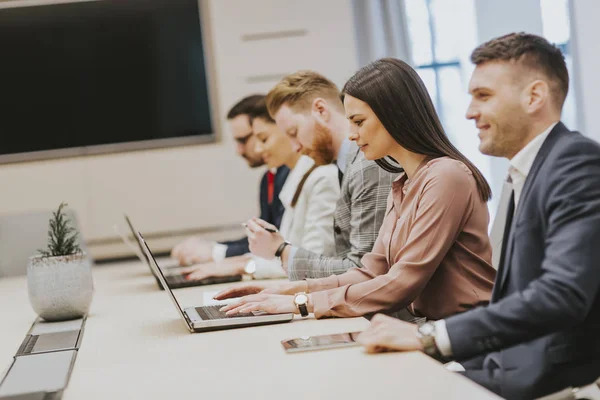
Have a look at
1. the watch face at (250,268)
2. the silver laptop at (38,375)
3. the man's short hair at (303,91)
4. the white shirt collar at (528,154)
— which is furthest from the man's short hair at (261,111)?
the white shirt collar at (528,154)

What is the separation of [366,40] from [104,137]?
6.12 ft

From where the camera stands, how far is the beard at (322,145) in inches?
112

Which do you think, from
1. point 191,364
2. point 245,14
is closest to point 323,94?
point 191,364

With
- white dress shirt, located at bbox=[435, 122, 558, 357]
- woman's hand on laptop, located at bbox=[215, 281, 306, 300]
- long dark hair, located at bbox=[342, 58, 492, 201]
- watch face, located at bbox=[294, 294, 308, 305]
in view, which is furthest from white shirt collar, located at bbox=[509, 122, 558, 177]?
woman's hand on laptop, located at bbox=[215, 281, 306, 300]

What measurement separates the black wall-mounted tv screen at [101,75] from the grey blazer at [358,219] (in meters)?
3.44

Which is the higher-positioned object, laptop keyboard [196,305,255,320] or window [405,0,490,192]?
window [405,0,490,192]

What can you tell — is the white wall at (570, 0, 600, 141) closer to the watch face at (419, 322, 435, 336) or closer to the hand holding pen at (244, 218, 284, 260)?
the hand holding pen at (244, 218, 284, 260)

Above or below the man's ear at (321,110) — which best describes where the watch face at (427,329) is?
below

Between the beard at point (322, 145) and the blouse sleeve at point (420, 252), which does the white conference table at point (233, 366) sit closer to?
the blouse sleeve at point (420, 252)

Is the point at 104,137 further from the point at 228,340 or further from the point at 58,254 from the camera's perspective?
the point at 228,340

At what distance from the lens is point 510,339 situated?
53.3 inches

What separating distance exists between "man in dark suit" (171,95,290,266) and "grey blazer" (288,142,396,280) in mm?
1353

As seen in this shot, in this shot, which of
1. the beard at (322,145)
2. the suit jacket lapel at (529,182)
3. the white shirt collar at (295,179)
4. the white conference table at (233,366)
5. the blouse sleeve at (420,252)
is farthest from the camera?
the white shirt collar at (295,179)

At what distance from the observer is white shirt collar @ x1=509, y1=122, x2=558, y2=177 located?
1.48 m
